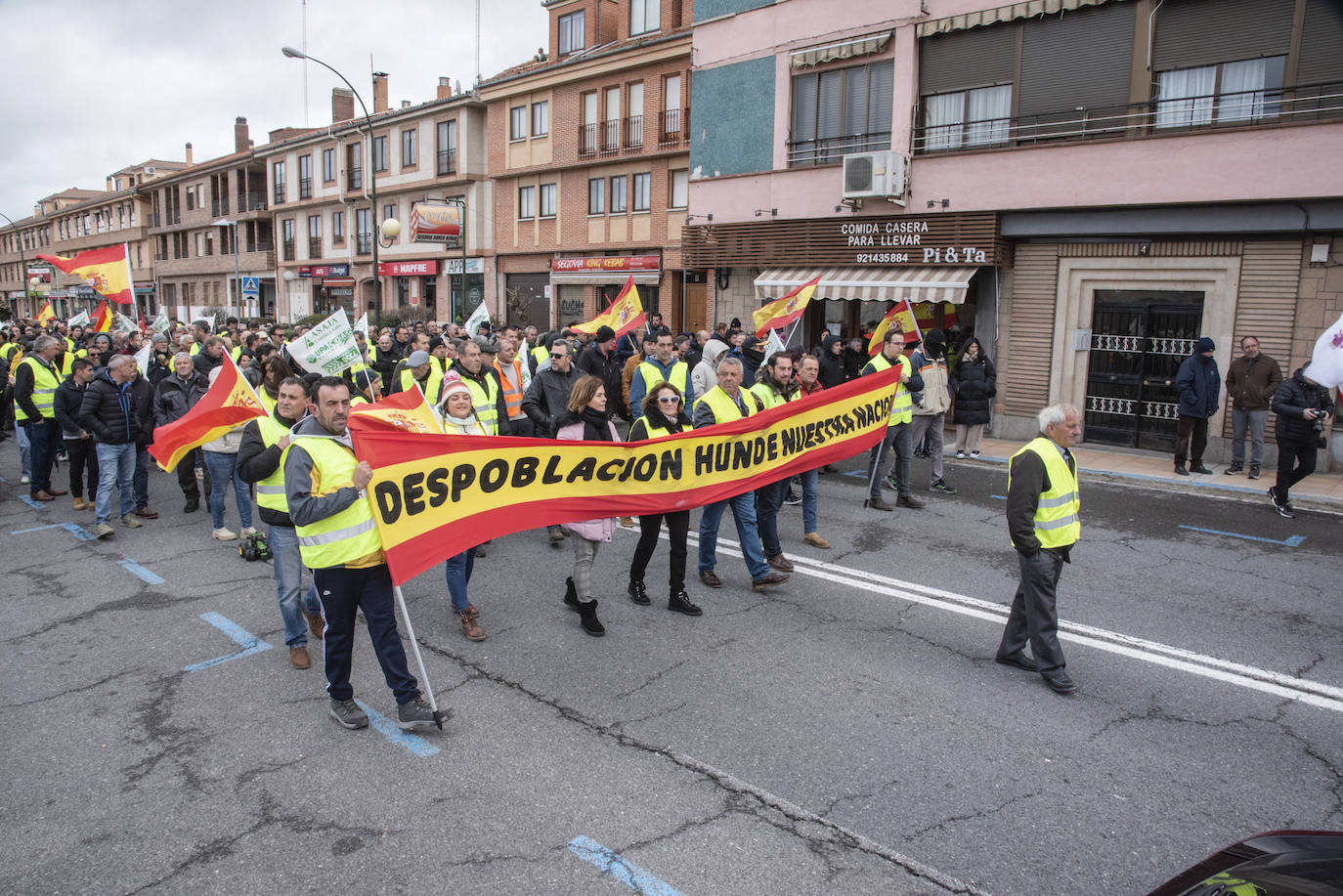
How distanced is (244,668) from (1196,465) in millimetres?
12178

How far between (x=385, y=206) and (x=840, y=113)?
1023 inches

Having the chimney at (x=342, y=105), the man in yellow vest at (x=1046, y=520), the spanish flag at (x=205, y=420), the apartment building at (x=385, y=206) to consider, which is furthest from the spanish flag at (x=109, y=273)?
the chimney at (x=342, y=105)

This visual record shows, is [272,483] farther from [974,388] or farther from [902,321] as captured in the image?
[974,388]

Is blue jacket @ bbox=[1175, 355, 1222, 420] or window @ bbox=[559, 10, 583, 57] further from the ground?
window @ bbox=[559, 10, 583, 57]

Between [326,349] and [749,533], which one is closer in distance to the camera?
[749,533]

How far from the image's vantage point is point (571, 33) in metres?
31.0

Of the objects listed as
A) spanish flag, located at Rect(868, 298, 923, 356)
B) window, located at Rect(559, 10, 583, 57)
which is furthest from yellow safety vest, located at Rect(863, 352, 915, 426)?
window, located at Rect(559, 10, 583, 57)

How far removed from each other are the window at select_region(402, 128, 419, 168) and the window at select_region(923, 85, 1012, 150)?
24.7 meters

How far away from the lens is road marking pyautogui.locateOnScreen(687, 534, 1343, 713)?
17.3 ft

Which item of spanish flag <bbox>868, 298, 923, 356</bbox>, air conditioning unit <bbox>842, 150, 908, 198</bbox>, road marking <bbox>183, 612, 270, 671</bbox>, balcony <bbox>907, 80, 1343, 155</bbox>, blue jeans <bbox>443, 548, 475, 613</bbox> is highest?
balcony <bbox>907, 80, 1343, 155</bbox>

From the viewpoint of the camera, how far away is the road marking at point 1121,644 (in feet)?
17.3

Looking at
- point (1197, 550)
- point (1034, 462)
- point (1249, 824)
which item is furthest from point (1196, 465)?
point (1249, 824)

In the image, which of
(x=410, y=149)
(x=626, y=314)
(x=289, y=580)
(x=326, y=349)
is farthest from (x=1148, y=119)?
(x=410, y=149)

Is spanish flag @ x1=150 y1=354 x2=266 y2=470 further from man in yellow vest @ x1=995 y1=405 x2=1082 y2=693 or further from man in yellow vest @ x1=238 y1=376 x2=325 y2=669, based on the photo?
man in yellow vest @ x1=995 y1=405 x2=1082 y2=693
